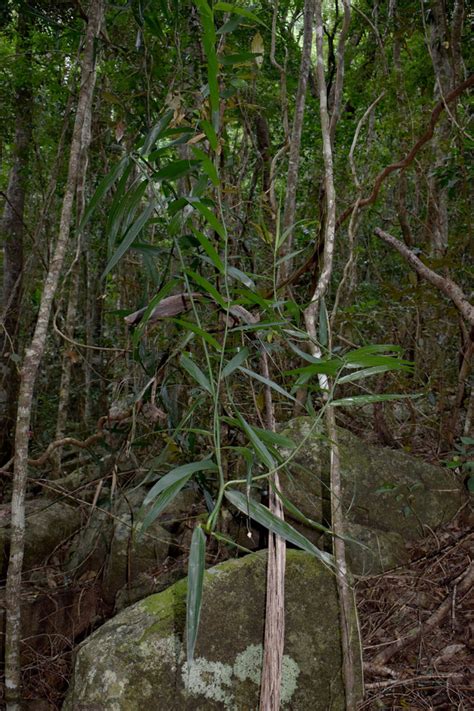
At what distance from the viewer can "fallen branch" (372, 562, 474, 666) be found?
211cm

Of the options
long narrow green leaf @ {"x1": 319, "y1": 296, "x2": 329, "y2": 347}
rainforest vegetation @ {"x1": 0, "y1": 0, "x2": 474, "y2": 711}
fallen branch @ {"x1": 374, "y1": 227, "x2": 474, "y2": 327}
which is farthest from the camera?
fallen branch @ {"x1": 374, "y1": 227, "x2": 474, "y2": 327}

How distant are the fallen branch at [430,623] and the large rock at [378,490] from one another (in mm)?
409

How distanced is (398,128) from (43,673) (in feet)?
13.4

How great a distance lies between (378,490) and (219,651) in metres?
1.35

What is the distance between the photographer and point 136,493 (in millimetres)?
3482

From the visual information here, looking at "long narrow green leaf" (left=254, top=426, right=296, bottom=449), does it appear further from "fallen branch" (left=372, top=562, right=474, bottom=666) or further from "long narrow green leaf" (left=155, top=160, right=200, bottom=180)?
"fallen branch" (left=372, top=562, right=474, bottom=666)

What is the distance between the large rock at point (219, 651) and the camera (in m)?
1.61

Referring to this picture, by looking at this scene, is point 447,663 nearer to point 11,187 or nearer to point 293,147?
point 293,147

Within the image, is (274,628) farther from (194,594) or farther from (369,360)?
(369,360)

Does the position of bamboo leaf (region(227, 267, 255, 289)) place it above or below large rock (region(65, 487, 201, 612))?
above

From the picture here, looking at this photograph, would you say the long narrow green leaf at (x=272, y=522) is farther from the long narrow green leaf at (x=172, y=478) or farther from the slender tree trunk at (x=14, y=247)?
the slender tree trunk at (x=14, y=247)

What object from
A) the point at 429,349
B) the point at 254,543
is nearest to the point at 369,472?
the point at 254,543

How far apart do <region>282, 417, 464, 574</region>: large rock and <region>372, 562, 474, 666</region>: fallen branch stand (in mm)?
409

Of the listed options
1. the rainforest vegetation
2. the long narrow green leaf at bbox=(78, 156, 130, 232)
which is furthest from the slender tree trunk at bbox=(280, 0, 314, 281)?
the long narrow green leaf at bbox=(78, 156, 130, 232)
